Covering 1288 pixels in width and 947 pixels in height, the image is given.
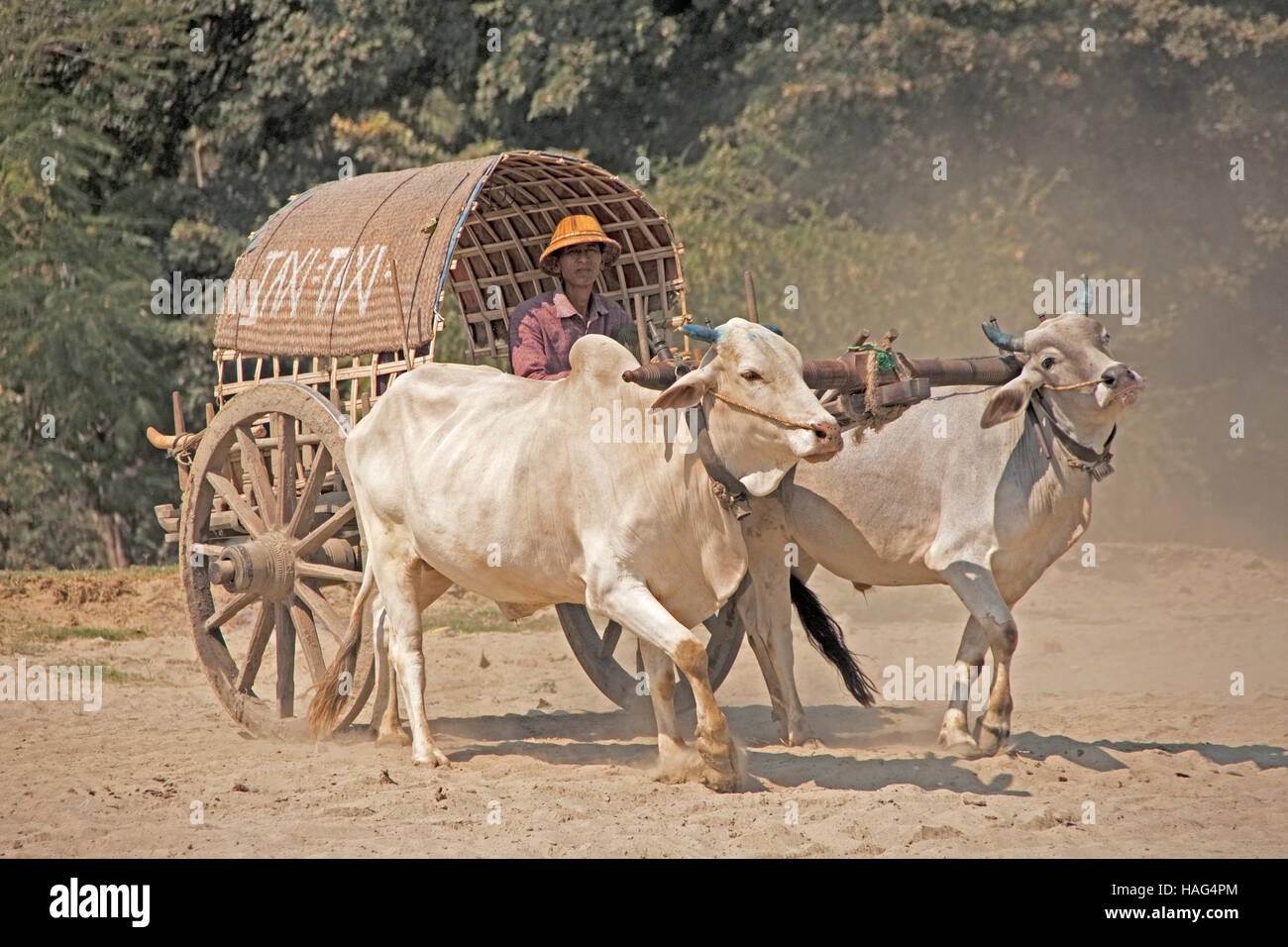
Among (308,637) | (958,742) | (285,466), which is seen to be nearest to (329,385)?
(285,466)

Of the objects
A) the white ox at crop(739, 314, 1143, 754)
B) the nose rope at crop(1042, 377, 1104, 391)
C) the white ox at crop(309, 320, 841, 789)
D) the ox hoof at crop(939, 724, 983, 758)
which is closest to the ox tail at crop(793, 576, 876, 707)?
the white ox at crop(739, 314, 1143, 754)

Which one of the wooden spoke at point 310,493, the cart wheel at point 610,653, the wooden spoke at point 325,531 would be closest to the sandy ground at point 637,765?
the cart wheel at point 610,653

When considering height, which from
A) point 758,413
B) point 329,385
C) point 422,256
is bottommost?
point 758,413

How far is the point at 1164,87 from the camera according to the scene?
14961mm

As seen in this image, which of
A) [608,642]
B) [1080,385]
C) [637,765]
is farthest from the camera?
[608,642]

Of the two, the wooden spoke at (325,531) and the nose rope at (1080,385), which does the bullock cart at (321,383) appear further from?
the nose rope at (1080,385)

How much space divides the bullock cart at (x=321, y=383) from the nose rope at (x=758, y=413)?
1.60m

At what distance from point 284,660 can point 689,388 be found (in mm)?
2847

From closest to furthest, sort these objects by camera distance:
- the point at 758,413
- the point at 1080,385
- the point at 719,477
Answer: the point at 758,413
the point at 719,477
the point at 1080,385

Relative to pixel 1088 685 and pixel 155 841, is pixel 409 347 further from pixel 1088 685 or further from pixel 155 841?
pixel 1088 685

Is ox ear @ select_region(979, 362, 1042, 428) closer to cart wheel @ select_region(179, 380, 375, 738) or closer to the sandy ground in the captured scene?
the sandy ground

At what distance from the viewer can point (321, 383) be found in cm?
706

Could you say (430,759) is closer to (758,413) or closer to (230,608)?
(230,608)

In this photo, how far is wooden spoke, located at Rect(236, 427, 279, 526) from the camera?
22.4 feet
